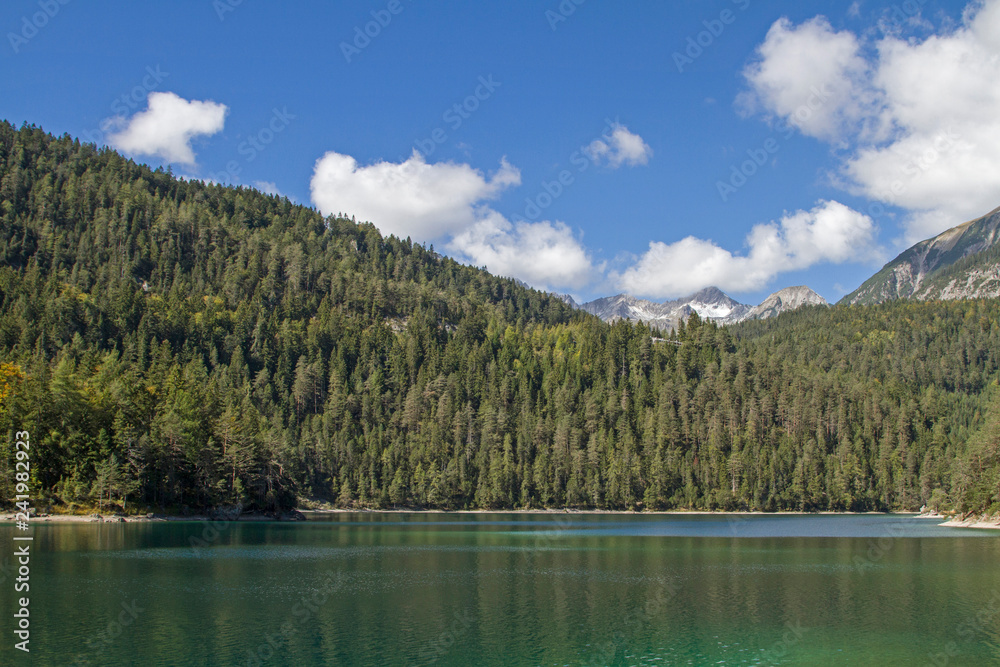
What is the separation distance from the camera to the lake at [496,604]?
118 ft

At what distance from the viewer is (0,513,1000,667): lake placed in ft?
118

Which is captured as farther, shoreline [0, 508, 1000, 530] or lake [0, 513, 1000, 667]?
shoreline [0, 508, 1000, 530]

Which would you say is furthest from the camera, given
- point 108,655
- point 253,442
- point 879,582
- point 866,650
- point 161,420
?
point 253,442

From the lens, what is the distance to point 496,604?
159ft

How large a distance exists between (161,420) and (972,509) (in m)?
138

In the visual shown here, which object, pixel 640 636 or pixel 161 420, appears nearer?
pixel 640 636

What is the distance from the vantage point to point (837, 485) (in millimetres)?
185500

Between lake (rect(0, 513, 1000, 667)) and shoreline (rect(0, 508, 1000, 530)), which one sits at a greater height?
lake (rect(0, 513, 1000, 667))

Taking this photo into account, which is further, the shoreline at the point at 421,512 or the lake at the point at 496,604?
the shoreline at the point at 421,512

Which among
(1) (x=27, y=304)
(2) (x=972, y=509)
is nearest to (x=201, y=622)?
(2) (x=972, y=509)

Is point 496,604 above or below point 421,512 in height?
above

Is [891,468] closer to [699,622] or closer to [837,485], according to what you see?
[837,485]

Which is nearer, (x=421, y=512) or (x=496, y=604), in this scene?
(x=496, y=604)

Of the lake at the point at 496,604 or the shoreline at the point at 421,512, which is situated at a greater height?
the lake at the point at 496,604
